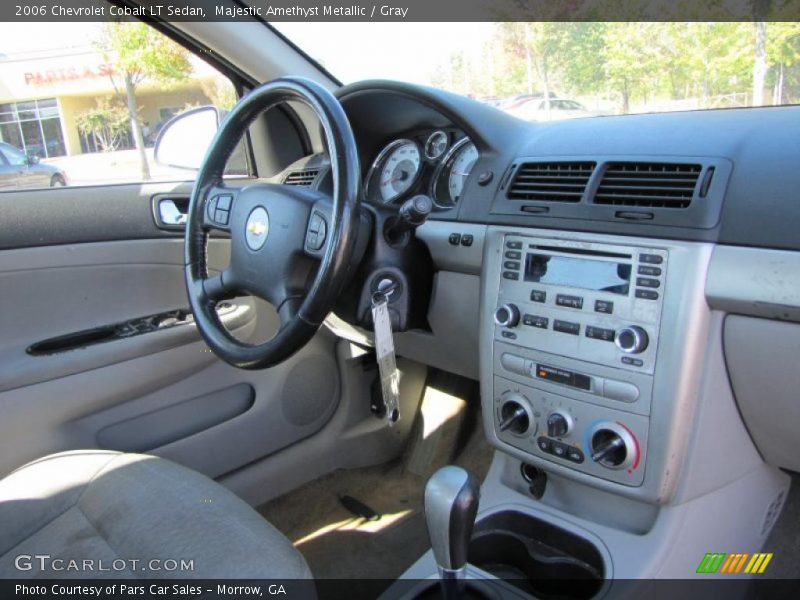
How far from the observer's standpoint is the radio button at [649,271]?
1.17 metres

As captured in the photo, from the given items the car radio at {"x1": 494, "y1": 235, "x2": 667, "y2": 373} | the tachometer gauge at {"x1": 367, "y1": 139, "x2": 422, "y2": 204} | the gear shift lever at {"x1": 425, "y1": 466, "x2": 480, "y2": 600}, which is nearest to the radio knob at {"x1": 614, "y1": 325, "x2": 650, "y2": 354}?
the car radio at {"x1": 494, "y1": 235, "x2": 667, "y2": 373}

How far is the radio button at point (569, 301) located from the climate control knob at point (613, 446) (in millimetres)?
230

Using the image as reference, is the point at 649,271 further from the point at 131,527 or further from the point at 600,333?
the point at 131,527

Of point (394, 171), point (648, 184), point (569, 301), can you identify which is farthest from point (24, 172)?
point (648, 184)

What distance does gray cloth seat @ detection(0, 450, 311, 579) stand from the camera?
1144mm

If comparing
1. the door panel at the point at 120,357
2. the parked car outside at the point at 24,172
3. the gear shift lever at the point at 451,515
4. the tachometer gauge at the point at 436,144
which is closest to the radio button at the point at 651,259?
the gear shift lever at the point at 451,515

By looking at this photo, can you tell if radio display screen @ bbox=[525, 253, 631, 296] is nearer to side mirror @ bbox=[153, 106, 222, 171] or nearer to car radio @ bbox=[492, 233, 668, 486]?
car radio @ bbox=[492, 233, 668, 486]

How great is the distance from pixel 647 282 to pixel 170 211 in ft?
4.84

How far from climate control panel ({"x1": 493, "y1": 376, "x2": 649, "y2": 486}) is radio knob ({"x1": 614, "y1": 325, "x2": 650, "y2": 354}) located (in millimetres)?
126

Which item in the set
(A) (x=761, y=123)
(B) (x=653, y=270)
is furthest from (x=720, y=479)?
(A) (x=761, y=123)

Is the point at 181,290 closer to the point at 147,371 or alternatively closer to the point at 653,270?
the point at 147,371

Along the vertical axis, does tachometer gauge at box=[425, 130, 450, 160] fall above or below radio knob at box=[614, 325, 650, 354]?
above

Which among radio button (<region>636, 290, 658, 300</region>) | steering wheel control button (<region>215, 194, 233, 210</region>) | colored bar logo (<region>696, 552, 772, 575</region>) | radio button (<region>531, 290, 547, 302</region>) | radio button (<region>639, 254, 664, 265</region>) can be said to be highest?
steering wheel control button (<region>215, 194, 233, 210</region>)

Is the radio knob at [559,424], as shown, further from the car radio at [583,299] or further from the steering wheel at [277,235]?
the steering wheel at [277,235]
